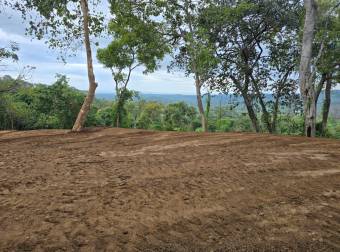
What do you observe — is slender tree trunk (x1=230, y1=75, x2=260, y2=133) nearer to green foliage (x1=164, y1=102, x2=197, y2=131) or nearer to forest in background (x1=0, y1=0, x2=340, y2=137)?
forest in background (x1=0, y1=0, x2=340, y2=137)

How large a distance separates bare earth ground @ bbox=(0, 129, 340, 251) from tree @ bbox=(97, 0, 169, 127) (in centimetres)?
759

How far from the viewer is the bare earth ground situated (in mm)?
2406

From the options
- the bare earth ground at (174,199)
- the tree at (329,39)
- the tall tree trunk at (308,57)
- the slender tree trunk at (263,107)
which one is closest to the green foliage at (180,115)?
the slender tree trunk at (263,107)

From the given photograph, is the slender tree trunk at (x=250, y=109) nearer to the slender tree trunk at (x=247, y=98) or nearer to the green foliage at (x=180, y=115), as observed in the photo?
the slender tree trunk at (x=247, y=98)

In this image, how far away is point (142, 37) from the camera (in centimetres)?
1276

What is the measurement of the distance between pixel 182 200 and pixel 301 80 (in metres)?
6.87

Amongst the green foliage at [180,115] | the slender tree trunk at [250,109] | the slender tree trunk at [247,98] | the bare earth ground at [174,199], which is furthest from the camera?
the green foliage at [180,115]

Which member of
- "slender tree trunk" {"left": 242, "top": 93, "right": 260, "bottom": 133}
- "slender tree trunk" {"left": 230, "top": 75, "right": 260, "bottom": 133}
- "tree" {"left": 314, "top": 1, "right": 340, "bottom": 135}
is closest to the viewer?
"tree" {"left": 314, "top": 1, "right": 340, "bottom": 135}

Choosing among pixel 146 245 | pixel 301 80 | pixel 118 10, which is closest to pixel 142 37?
pixel 118 10

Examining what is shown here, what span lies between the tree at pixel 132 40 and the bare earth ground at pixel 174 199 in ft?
24.9

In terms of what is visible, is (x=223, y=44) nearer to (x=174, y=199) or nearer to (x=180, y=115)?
(x=174, y=199)

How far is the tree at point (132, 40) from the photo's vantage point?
1214 centimetres

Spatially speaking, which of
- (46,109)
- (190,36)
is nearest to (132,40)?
(190,36)

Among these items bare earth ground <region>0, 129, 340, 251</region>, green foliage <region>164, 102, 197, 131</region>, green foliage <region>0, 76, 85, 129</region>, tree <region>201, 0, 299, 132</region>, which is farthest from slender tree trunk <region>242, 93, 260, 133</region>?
green foliage <region>164, 102, 197, 131</region>
